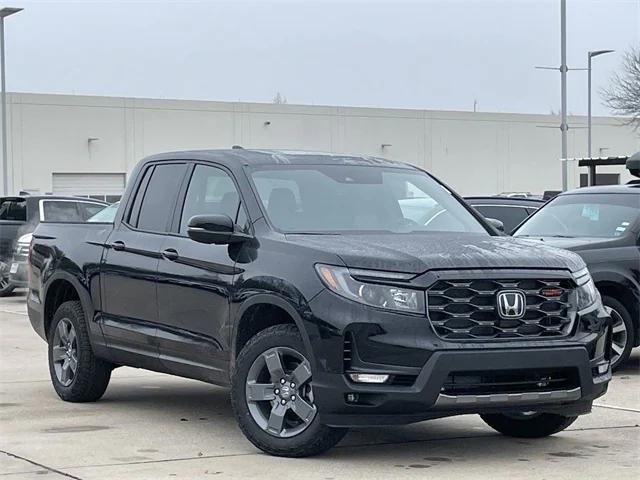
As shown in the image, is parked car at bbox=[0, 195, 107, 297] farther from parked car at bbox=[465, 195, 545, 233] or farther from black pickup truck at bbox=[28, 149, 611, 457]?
black pickup truck at bbox=[28, 149, 611, 457]

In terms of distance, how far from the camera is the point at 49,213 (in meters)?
21.4

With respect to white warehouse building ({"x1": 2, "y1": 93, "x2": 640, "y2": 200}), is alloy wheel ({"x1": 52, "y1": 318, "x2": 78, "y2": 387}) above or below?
Answer: below

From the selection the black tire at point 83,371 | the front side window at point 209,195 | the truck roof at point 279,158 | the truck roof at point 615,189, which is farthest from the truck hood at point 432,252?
the truck roof at point 615,189

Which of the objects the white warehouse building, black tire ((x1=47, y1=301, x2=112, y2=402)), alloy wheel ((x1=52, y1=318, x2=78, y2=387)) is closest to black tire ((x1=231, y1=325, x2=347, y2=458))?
black tire ((x1=47, y1=301, x2=112, y2=402))

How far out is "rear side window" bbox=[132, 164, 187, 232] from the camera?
9086 millimetres

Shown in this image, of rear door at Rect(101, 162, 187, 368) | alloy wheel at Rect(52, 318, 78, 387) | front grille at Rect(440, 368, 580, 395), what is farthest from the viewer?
alloy wheel at Rect(52, 318, 78, 387)

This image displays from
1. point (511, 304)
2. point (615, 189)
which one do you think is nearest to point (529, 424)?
point (511, 304)

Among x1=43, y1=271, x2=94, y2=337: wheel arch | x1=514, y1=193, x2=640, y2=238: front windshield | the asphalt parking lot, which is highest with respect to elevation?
x1=514, y1=193, x2=640, y2=238: front windshield

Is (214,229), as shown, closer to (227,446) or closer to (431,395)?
(227,446)

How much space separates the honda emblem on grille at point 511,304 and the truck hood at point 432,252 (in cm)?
17

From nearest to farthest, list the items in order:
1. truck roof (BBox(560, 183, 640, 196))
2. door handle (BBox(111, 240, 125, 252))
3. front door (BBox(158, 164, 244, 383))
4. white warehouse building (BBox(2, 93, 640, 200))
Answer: front door (BBox(158, 164, 244, 383)) → door handle (BBox(111, 240, 125, 252)) → truck roof (BBox(560, 183, 640, 196)) → white warehouse building (BBox(2, 93, 640, 200))

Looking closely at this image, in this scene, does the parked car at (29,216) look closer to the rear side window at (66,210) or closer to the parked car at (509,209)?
the rear side window at (66,210)

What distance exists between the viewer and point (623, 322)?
11344mm

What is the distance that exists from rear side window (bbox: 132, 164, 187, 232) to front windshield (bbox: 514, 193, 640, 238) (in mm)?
4374
